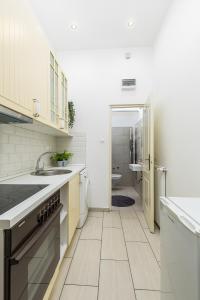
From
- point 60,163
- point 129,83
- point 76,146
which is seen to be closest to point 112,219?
point 60,163

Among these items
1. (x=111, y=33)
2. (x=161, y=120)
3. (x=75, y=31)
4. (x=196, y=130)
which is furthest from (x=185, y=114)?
(x=75, y=31)

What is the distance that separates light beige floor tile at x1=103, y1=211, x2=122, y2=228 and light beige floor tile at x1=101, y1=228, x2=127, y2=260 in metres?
0.14

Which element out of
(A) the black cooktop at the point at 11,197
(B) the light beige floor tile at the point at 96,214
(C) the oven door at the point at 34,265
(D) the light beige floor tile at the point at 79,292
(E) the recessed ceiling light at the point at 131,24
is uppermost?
(E) the recessed ceiling light at the point at 131,24

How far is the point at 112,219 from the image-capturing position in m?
2.83

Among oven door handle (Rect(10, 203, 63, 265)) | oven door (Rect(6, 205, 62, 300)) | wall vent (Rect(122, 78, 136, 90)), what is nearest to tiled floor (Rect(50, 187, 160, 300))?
oven door (Rect(6, 205, 62, 300))

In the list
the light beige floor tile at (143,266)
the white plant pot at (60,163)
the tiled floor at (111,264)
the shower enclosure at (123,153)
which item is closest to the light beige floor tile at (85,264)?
the tiled floor at (111,264)

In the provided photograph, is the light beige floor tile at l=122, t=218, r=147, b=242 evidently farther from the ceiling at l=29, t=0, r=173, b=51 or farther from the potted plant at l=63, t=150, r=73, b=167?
the ceiling at l=29, t=0, r=173, b=51

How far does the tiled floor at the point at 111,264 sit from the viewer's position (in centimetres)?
138

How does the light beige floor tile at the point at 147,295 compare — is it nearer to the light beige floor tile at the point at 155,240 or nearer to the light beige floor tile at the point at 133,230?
the light beige floor tile at the point at 155,240

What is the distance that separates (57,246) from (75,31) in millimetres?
2883

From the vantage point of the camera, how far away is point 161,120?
2457 mm

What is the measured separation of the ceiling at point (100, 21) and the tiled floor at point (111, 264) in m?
2.93

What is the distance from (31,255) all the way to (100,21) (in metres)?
2.84

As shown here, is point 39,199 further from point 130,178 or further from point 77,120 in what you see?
point 130,178
